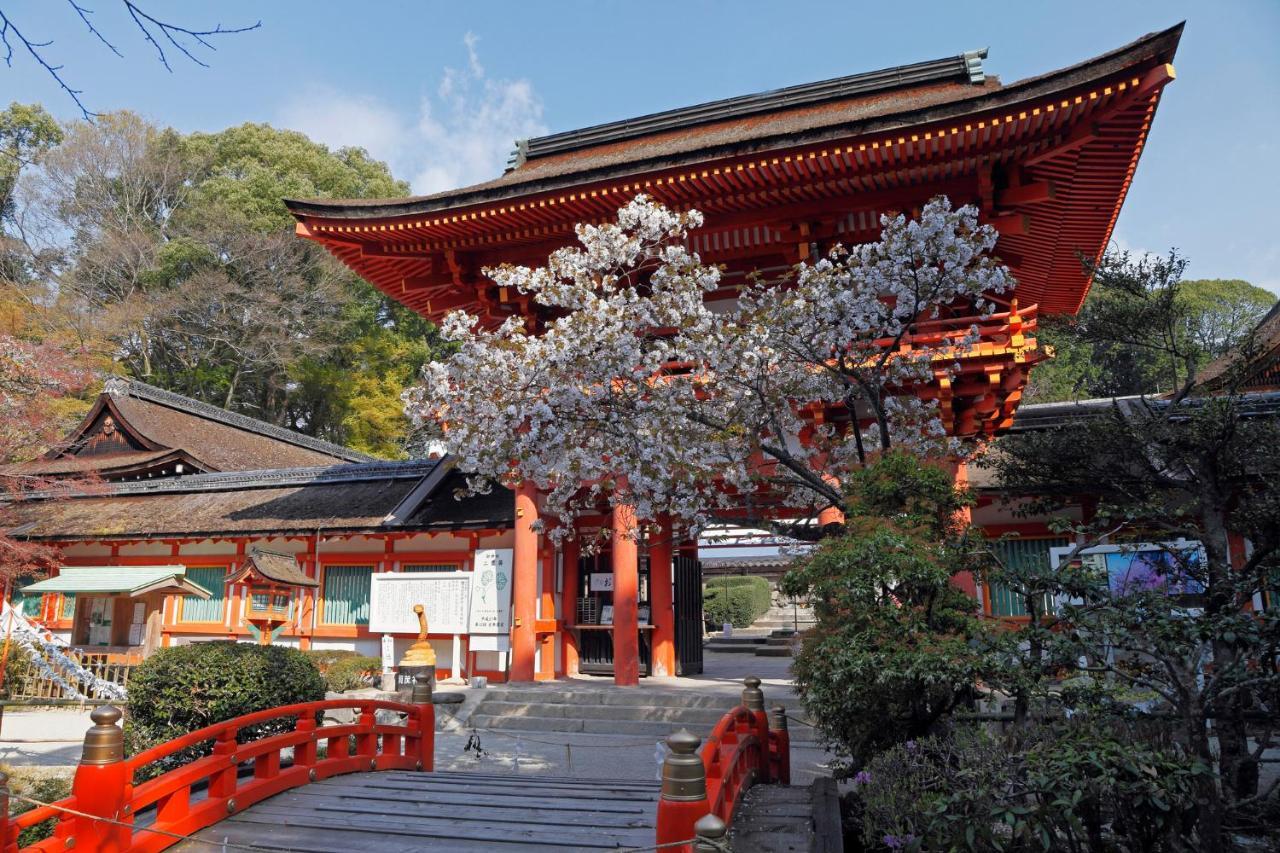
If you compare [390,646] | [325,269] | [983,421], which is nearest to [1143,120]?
[983,421]

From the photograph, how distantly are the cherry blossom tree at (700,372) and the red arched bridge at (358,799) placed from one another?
98.3 inches

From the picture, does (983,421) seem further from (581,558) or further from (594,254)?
(581,558)

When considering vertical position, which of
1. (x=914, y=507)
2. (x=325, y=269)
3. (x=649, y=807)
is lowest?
(x=649, y=807)

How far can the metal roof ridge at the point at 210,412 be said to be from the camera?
24.9 meters

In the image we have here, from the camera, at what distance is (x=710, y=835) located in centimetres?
411

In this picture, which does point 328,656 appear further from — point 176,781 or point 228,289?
point 228,289

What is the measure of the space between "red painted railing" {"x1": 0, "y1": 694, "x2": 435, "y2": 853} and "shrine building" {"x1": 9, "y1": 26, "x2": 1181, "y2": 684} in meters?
4.09

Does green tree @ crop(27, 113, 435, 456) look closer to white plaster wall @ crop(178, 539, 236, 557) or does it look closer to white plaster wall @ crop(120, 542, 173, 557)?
white plaster wall @ crop(120, 542, 173, 557)

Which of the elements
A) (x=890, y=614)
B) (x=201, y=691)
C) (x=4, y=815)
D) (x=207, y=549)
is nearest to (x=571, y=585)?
(x=201, y=691)

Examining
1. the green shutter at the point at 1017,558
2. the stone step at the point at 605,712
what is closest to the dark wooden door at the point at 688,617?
the stone step at the point at 605,712

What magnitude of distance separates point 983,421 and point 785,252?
3.73m

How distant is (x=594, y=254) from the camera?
1009cm

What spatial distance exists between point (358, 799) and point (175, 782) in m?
1.50

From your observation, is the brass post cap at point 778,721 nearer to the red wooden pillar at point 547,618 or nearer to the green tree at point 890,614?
the green tree at point 890,614
